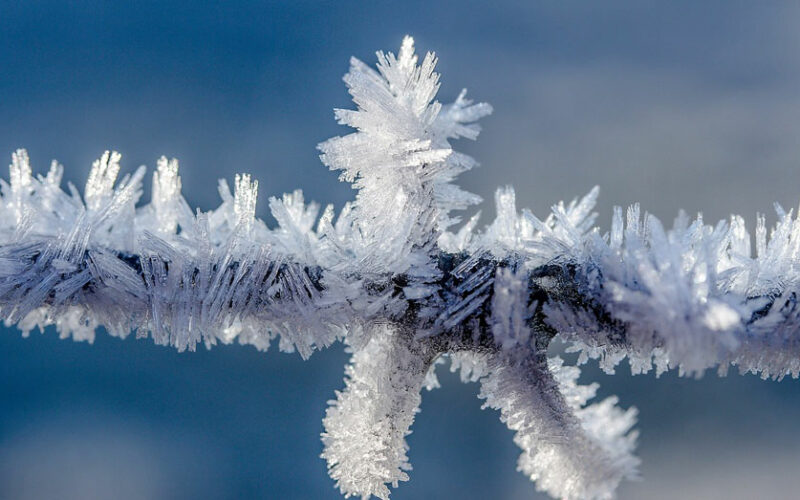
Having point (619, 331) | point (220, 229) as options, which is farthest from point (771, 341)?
point (220, 229)

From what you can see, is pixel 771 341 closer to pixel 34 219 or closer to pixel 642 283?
pixel 642 283

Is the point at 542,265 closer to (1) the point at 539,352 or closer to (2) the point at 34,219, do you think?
(1) the point at 539,352

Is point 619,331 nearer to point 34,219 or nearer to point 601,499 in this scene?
point 601,499

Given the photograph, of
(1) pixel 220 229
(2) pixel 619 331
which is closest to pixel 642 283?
(2) pixel 619 331

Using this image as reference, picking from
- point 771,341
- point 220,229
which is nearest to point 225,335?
point 220,229

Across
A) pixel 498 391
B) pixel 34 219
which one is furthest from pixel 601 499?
pixel 34 219

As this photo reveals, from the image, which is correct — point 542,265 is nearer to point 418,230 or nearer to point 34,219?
point 418,230
